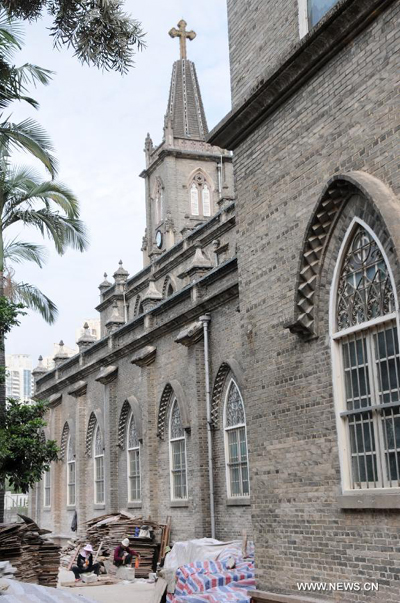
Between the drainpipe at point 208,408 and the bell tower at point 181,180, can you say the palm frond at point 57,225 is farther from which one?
the bell tower at point 181,180

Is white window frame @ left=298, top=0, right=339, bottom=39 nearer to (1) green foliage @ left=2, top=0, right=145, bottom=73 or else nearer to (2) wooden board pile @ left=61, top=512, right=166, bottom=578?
(1) green foliage @ left=2, top=0, right=145, bottom=73

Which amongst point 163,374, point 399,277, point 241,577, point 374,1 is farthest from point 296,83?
point 163,374

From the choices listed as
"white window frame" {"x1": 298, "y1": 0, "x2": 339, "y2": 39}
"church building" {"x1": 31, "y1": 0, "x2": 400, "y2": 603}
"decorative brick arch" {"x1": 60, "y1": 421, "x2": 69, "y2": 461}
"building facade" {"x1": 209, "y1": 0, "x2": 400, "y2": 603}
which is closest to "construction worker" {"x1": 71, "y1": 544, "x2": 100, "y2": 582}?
"church building" {"x1": 31, "y1": 0, "x2": 400, "y2": 603}

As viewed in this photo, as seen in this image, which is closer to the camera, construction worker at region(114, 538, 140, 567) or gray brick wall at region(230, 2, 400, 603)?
gray brick wall at region(230, 2, 400, 603)

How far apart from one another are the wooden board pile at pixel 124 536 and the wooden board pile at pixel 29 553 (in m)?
5.19

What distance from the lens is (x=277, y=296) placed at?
10422mm

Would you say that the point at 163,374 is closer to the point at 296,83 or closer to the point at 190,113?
the point at 296,83

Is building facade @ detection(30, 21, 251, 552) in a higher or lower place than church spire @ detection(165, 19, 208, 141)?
lower

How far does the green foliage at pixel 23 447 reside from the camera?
16031 millimetres

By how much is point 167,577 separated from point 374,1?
373 inches

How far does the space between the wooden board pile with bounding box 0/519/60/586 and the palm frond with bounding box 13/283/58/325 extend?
7.30 metres

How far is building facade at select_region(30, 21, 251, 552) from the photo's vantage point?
19.2 meters
